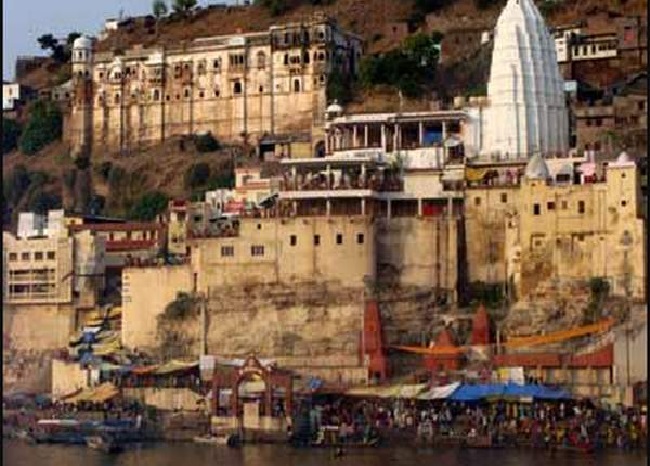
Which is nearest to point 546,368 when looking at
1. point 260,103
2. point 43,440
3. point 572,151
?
point 572,151

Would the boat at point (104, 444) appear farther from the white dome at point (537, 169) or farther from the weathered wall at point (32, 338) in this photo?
the white dome at point (537, 169)

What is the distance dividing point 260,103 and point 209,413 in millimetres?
11025

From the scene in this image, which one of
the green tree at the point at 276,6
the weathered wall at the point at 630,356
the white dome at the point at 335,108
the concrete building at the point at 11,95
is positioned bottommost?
the weathered wall at the point at 630,356

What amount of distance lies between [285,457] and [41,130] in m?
17.5

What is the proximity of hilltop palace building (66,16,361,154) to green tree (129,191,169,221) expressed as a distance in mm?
1934

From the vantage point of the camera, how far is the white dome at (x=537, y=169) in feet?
76.8

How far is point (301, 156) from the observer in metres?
29.4

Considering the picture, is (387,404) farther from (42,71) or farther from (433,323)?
(42,71)

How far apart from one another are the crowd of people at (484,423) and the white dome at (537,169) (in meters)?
3.51

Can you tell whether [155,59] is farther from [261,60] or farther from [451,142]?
[451,142]

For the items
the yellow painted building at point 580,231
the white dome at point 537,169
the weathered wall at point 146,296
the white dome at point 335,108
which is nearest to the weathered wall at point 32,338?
the weathered wall at point 146,296

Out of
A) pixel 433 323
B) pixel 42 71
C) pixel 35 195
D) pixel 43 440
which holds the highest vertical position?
pixel 42 71

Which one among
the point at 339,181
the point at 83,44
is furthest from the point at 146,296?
the point at 83,44

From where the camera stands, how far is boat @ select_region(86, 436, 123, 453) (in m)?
21.6
